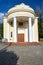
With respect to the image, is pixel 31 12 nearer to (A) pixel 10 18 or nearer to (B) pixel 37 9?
(A) pixel 10 18

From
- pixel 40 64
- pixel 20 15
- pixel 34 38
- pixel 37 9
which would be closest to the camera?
pixel 40 64

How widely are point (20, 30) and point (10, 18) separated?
155 inches

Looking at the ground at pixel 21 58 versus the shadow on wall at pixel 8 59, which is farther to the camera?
the ground at pixel 21 58

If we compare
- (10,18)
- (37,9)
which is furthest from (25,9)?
(37,9)

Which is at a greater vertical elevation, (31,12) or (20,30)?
(31,12)

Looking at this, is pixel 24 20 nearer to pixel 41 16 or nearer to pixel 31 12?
pixel 31 12

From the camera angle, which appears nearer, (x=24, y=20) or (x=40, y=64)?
(x=40, y=64)

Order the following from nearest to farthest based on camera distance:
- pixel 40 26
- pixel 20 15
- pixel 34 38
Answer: pixel 20 15 < pixel 34 38 < pixel 40 26

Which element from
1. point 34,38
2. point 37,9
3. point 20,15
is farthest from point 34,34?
point 37,9

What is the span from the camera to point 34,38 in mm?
29375

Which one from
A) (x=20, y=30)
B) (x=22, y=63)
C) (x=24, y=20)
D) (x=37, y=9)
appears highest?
(x=37, y=9)

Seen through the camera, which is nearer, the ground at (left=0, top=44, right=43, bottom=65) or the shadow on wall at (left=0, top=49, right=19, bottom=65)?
the shadow on wall at (left=0, top=49, right=19, bottom=65)

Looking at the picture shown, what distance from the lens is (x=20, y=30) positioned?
100ft

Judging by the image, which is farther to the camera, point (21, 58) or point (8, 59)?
point (21, 58)
